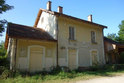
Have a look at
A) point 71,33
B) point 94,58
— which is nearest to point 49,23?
point 71,33

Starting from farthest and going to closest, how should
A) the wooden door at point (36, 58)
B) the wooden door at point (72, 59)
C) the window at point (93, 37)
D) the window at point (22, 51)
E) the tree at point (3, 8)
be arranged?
the window at point (93, 37) < the wooden door at point (72, 59) < the tree at point (3, 8) < the wooden door at point (36, 58) < the window at point (22, 51)

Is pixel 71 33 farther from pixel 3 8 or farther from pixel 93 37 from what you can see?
pixel 3 8

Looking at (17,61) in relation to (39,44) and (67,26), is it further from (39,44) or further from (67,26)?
(67,26)

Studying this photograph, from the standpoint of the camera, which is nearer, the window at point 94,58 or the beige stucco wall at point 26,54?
the beige stucco wall at point 26,54

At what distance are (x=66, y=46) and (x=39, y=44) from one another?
9.94 feet

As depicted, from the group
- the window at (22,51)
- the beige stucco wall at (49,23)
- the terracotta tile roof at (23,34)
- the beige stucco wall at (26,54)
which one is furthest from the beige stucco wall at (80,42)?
the window at (22,51)

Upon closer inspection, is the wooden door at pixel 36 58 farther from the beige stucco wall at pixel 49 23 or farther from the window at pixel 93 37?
the window at pixel 93 37

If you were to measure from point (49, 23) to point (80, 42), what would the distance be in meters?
4.15

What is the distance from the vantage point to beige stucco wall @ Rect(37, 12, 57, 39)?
12.3 metres

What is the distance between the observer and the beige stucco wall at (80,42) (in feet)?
39.9

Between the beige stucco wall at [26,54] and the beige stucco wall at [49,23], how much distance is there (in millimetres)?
1335

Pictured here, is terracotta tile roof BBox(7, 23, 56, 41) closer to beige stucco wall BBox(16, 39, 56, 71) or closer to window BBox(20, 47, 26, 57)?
beige stucco wall BBox(16, 39, 56, 71)

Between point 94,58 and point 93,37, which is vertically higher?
point 93,37

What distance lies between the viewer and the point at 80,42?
13.6 metres
